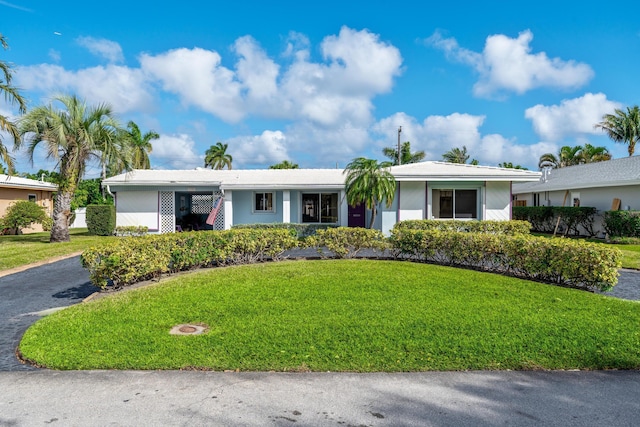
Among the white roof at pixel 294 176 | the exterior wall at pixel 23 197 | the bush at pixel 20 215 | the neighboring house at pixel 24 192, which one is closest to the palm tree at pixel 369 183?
the white roof at pixel 294 176

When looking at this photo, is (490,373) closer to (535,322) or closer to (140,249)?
(535,322)

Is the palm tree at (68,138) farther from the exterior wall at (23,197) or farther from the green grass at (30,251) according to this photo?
the exterior wall at (23,197)

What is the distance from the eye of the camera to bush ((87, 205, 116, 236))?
68.3ft

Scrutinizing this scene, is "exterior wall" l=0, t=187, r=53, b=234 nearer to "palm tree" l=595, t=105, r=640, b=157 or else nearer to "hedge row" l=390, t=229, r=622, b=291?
"hedge row" l=390, t=229, r=622, b=291

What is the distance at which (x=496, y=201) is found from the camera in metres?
16.6

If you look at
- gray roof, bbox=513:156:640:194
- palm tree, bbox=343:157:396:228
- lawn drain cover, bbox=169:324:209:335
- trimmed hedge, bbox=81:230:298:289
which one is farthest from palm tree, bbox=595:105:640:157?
lawn drain cover, bbox=169:324:209:335

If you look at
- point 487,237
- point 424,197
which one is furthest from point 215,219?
point 487,237

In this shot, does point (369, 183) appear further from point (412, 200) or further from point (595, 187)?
point (595, 187)

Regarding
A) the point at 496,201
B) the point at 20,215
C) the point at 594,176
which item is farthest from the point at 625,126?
the point at 20,215

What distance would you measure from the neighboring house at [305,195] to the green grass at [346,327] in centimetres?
830

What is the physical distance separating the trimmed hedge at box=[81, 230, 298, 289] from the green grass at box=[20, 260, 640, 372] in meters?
0.68

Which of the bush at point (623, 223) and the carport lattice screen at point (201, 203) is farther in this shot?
the carport lattice screen at point (201, 203)

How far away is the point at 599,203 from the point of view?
19.9 metres

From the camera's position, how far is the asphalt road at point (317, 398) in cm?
353
